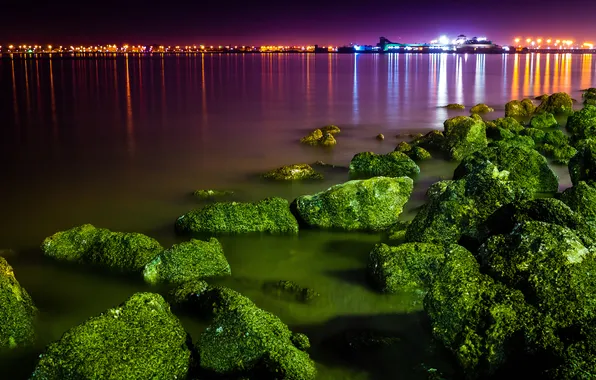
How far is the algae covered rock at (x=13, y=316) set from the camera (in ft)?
19.8

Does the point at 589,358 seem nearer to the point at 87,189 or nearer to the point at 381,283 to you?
the point at 381,283

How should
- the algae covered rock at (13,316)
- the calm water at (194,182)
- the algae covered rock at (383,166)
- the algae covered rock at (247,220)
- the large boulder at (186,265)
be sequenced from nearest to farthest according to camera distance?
the algae covered rock at (13,316) → the calm water at (194,182) → the large boulder at (186,265) → the algae covered rock at (247,220) → the algae covered rock at (383,166)

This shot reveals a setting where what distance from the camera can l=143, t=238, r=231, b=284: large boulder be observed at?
7312 millimetres

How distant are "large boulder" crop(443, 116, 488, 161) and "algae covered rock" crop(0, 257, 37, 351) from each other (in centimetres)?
1091

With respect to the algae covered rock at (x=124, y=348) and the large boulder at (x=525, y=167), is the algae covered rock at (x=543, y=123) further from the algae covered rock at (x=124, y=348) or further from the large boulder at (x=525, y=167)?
the algae covered rock at (x=124, y=348)

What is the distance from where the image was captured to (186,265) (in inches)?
291

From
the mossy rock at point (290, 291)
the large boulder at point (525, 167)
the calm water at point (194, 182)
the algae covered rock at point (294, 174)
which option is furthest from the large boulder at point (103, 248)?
the large boulder at point (525, 167)

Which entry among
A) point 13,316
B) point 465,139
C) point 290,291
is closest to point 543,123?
point 465,139

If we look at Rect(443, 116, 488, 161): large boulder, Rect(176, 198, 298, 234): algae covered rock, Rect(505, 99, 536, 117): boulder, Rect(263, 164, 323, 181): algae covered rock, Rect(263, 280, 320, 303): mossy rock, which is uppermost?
Rect(505, 99, 536, 117): boulder

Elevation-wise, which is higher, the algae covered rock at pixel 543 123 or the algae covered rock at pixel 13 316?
the algae covered rock at pixel 543 123

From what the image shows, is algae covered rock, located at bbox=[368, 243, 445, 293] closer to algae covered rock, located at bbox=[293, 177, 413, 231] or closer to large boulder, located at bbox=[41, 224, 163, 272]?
algae covered rock, located at bbox=[293, 177, 413, 231]

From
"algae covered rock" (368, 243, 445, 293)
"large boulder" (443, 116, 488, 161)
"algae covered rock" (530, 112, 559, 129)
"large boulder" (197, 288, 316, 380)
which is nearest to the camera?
"large boulder" (197, 288, 316, 380)

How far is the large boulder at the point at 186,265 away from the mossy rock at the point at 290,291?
0.69m

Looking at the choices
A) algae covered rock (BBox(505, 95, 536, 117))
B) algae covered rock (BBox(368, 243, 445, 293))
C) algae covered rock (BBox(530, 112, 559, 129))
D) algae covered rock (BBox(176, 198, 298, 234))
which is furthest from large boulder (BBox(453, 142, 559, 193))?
algae covered rock (BBox(505, 95, 536, 117))
